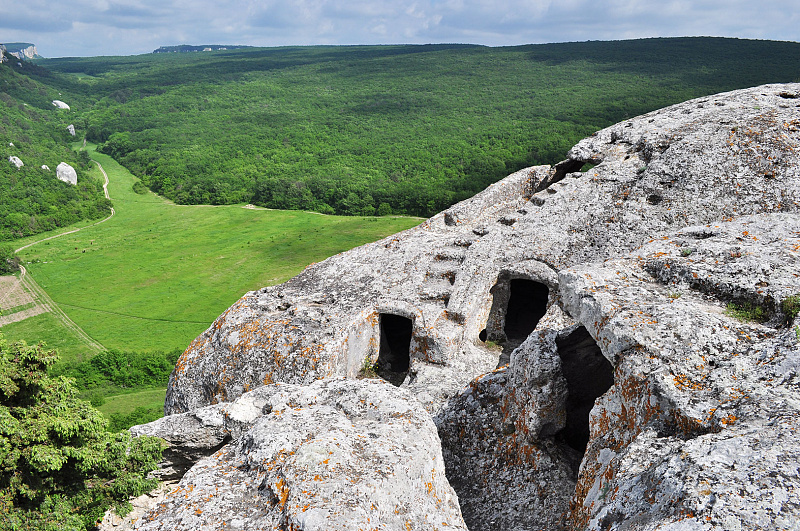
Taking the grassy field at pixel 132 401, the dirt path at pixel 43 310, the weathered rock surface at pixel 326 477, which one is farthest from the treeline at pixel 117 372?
the weathered rock surface at pixel 326 477

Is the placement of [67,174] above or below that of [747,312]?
below

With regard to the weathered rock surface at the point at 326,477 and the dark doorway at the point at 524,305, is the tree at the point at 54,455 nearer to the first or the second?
the weathered rock surface at the point at 326,477

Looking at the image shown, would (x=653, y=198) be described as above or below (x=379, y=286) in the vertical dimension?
above

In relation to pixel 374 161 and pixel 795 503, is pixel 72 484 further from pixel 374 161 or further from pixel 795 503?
pixel 374 161

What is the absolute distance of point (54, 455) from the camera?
985 cm

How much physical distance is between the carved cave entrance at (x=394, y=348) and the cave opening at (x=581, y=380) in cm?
711

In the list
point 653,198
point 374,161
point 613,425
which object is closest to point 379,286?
point 653,198

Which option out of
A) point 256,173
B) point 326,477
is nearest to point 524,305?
point 326,477

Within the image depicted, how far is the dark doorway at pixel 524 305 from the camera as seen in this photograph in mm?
18855

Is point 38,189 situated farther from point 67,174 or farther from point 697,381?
point 697,381

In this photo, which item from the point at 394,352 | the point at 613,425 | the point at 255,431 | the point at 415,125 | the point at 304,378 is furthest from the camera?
the point at 415,125

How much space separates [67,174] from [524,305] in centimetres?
13993

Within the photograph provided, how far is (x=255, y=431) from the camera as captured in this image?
8.83 metres

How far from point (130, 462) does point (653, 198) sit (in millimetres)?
15466
